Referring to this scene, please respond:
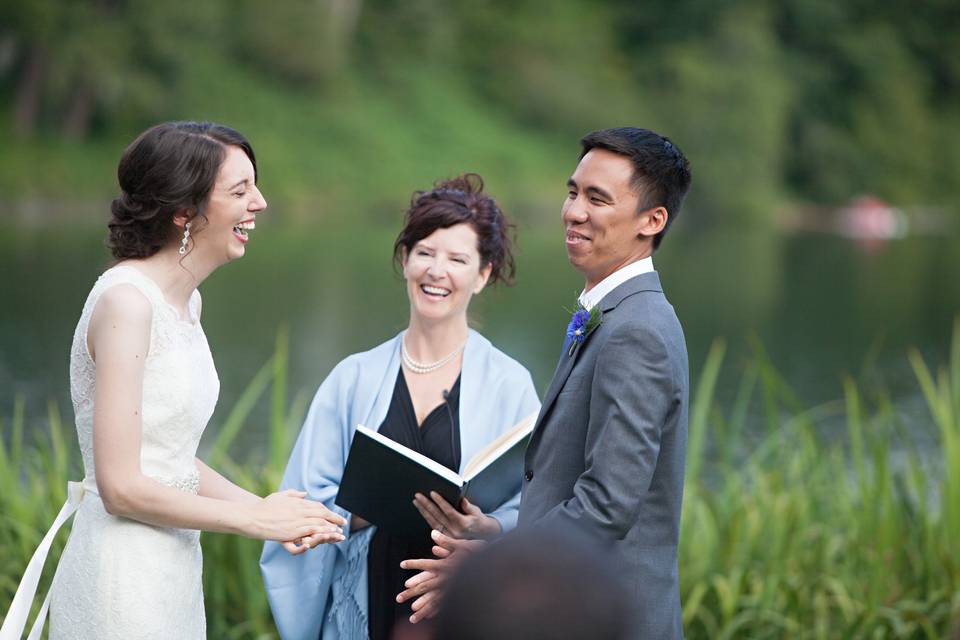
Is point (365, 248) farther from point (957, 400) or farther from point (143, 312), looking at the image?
point (143, 312)

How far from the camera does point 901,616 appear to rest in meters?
4.04

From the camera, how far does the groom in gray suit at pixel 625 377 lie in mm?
2217

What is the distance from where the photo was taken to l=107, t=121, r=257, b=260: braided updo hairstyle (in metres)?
2.40

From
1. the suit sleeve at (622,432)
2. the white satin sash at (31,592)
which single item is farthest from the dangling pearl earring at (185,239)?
the suit sleeve at (622,432)

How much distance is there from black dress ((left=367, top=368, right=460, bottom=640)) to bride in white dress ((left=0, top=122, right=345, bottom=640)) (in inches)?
24.6

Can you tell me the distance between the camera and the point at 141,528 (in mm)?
2369

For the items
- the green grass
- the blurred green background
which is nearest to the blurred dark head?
the blurred green background

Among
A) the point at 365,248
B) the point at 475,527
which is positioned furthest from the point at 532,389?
the point at 365,248

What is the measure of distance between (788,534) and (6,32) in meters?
29.3

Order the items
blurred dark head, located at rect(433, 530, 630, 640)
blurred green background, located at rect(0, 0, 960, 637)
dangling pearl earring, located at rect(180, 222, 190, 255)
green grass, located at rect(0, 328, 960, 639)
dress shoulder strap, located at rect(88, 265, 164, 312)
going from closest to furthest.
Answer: blurred dark head, located at rect(433, 530, 630, 640)
dress shoulder strap, located at rect(88, 265, 164, 312)
dangling pearl earring, located at rect(180, 222, 190, 255)
green grass, located at rect(0, 328, 960, 639)
blurred green background, located at rect(0, 0, 960, 637)

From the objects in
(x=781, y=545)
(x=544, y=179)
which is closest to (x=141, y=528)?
(x=781, y=545)

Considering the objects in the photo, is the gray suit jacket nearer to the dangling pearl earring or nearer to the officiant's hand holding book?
the officiant's hand holding book

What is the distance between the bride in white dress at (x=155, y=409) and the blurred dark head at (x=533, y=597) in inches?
47.0

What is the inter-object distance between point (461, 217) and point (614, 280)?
94 centimetres
